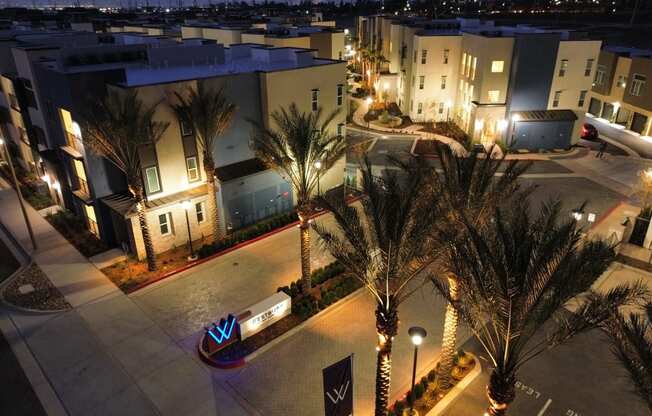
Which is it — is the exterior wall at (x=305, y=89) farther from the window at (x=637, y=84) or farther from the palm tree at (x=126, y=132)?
the window at (x=637, y=84)

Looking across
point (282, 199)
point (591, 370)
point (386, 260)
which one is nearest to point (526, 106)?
point (282, 199)

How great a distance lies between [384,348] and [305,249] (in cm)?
767

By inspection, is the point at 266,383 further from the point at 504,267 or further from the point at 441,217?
the point at 504,267

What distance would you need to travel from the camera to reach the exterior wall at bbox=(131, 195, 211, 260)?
22.1 m

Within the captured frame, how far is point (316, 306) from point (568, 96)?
32674 millimetres

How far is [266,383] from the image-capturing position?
50.0 ft

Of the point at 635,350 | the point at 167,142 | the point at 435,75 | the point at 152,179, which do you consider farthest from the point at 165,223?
the point at 435,75

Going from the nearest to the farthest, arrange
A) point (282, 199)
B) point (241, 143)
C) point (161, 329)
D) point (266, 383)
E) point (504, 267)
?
point (504, 267) → point (266, 383) → point (161, 329) → point (241, 143) → point (282, 199)

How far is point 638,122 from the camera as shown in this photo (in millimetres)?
42656

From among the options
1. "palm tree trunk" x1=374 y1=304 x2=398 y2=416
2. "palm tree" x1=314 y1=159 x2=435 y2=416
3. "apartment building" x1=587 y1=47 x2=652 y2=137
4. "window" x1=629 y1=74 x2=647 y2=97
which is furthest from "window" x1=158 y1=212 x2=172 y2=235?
"window" x1=629 y1=74 x2=647 y2=97

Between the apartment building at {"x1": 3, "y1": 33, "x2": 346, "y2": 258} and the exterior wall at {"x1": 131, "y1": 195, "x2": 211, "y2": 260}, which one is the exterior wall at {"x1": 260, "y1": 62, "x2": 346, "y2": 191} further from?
the exterior wall at {"x1": 131, "y1": 195, "x2": 211, "y2": 260}

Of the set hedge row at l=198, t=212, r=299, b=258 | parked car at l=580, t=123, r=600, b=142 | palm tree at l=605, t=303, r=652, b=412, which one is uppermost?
palm tree at l=605, t=303, r=652, b=412

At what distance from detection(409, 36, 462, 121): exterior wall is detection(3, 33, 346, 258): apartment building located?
61.0 feet

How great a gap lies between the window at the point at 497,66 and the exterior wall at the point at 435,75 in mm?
7773
